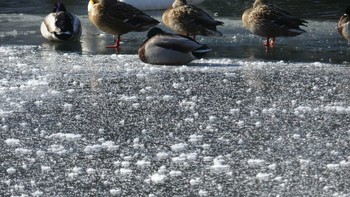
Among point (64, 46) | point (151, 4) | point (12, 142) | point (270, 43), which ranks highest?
point (12, 142)

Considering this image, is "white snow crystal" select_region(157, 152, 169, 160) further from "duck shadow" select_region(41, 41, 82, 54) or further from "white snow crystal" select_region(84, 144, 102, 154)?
"duck shadow" select_region(41, 41, 82, 54)

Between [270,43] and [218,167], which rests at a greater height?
[218,167]

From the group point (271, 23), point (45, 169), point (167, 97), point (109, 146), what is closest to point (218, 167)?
point (109, 146)

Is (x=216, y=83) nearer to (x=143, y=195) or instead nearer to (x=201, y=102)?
(x=201, y=102)

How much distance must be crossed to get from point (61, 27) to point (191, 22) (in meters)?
1.79

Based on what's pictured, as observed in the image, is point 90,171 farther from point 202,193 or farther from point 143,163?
point 202,193

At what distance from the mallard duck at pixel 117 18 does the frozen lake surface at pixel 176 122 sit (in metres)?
0.27

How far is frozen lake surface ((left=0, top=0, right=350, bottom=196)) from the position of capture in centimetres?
625

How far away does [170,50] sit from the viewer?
1068cm

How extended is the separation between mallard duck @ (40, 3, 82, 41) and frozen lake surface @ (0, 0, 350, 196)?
0.35 meters

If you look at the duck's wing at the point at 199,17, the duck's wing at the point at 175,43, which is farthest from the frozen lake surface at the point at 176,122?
the duck's wing at the point at 199,17

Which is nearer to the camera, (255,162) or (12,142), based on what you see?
(255,162)

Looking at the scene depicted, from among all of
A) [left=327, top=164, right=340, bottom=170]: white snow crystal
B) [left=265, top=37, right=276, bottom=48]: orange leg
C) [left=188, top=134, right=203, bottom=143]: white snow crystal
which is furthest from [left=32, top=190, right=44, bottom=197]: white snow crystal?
[left=265, top=37, right=276, bottom=48]: orange leg

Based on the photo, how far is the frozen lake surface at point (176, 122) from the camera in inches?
246
